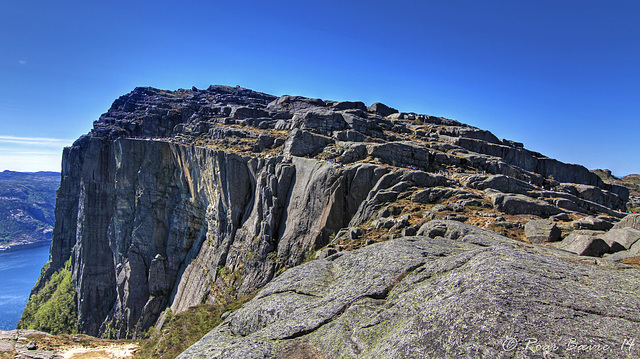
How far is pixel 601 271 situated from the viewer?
11992 millimetres

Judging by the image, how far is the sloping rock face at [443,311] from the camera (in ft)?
27.9

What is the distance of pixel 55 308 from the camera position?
88250mm

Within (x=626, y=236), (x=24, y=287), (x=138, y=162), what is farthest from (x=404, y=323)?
(x=24, y=287)

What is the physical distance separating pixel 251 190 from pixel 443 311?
131 feet

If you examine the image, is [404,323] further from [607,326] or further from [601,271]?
[601,271]

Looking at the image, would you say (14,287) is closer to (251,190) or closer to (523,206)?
(251,190)

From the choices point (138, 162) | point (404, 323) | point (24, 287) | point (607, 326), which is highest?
point (138, 162)

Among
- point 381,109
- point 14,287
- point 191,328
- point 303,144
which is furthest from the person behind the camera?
point 14,287

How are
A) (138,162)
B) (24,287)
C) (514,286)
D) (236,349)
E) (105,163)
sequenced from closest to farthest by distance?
1. (514,286)
2. (236,349)
3. (138,162)
4. (105,163)
5. (24,287)

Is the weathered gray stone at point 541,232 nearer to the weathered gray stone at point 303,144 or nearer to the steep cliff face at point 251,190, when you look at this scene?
the steep cliff face at point 251,190

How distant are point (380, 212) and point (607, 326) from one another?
19.6m

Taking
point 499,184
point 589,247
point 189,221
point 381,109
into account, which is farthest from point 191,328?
point 381,109

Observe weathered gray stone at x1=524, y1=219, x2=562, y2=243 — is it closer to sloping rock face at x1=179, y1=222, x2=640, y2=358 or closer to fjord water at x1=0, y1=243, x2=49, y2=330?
sloping rock face at x1=179, y1=222, x2=640, y2=358

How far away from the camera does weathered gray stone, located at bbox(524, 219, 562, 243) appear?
20305mm
